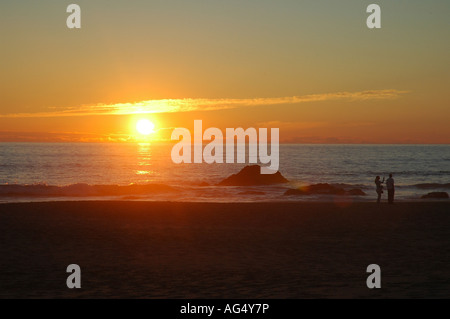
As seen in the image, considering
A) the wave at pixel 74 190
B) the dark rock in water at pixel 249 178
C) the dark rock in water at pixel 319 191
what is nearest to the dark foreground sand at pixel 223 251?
the dark rock in water at pixel 319 191

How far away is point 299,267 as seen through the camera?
1211cm

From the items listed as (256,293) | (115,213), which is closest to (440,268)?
(256,293)

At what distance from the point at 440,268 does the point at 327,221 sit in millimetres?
8449

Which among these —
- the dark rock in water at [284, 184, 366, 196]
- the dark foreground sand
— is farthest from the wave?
the dark foreground sand

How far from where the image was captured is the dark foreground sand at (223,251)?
33.3ft

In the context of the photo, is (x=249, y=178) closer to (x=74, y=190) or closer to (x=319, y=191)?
(x=319, y=191)

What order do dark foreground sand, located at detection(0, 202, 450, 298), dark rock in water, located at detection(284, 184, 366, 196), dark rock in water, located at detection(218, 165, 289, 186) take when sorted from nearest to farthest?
dark foreground sand, located at detection(0, 202, 450, 298), dark rock in water, located at detection(284, 184, 366, 196), dark rock in water, located at detection(218, 165, 289, 186)

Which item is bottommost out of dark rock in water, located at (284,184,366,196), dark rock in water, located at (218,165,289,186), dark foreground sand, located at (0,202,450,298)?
dark foreground sand, located at (0,202,450,298)

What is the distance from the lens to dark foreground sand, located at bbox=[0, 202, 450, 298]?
10.1 meters

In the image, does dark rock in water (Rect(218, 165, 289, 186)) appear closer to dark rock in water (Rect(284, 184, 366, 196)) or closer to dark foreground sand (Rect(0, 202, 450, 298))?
dark rock in water (Rect(284, 184, 366, 196))

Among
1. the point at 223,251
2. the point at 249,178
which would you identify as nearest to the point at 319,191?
the point at 249,178

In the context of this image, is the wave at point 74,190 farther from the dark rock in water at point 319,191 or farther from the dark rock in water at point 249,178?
the dark rock in water at point 319,191

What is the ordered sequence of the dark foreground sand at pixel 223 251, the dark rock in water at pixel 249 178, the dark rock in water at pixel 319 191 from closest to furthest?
the dark foreground sand at pixel 223 251
the dark rock in water at pixel 319 191
the dark rock in water at pixel 249 178
